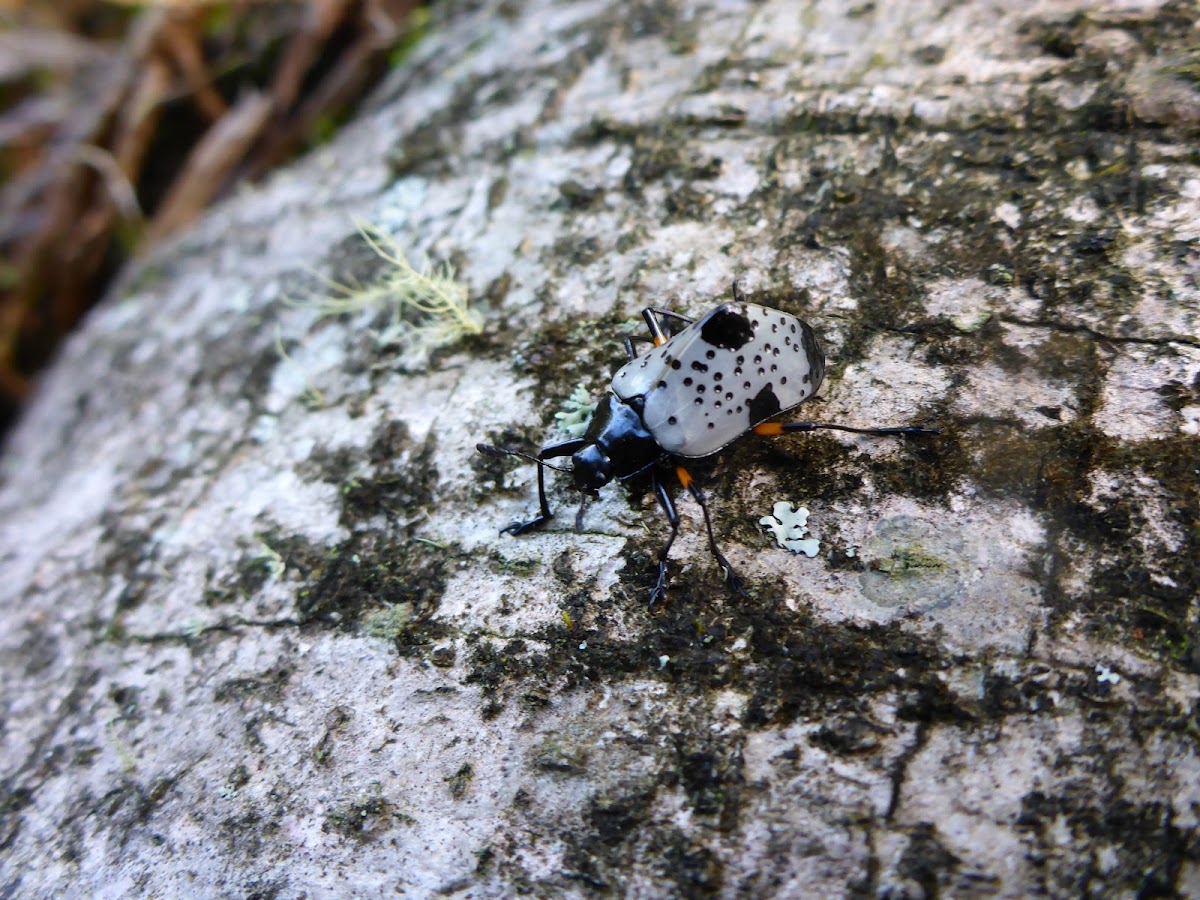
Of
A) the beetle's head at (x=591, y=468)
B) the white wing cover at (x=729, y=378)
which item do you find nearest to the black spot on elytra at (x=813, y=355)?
the white wing cover at (x=729, y=378)

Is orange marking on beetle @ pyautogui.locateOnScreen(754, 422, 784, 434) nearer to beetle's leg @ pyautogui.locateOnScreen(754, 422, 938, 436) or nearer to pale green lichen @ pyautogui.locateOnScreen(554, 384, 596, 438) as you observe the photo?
beetle's leg @ pyautogui.locateOnScreen(754, 422, 938, 436)

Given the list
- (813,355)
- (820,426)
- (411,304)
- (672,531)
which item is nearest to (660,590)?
(672,531)

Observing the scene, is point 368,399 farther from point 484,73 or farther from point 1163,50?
point 1163,50

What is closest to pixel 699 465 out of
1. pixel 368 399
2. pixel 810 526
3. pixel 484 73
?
pixel 810 526

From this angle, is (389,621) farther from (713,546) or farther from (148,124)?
(148,124)

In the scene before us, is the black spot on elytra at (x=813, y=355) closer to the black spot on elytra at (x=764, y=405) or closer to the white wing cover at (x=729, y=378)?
the white wing cover at (x=729, y=378)
